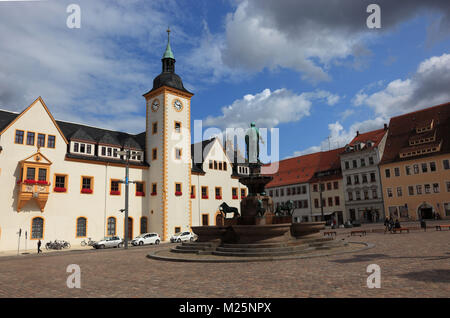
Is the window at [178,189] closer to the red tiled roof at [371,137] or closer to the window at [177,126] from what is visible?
the window at [177,126]

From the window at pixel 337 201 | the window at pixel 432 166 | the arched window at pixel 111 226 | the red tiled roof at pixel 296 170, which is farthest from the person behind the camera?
the red tiled roof at pixel 296 170

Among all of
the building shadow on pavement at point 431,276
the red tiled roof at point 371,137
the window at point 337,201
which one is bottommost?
the building shadow on pavement at point 431,276

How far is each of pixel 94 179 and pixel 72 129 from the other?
824cm

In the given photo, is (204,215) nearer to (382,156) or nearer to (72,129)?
(72,129)

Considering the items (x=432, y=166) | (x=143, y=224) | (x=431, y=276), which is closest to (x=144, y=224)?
(x=143, y=224)

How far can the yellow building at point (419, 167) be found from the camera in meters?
51.7

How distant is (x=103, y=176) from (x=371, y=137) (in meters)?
49.4

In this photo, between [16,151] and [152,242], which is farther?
[152,242]

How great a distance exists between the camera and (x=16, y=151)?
33875 mm

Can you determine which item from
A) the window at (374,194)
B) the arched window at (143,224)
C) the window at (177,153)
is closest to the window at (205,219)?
the arched window at (143,224)

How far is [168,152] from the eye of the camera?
4475 centimetres

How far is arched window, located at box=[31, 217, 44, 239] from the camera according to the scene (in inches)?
1345

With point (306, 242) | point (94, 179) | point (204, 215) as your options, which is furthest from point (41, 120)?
point (306, 242)

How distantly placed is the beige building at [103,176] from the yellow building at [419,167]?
89.6 feet
